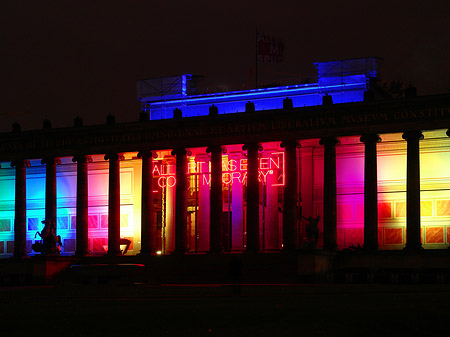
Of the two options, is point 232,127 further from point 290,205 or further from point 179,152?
point 290,205

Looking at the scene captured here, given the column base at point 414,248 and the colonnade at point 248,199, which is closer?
the column base at point 414,248

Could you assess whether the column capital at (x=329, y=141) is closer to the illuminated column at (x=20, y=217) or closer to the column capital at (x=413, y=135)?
the column capital at (x=413, y=135)

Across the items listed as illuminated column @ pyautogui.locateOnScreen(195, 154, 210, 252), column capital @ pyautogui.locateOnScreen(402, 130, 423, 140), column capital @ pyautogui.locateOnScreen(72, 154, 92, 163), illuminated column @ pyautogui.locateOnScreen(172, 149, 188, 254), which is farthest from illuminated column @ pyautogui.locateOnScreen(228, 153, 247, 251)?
column capital @ pyautogui.locateOnScreen(402, 130, 423, 140)

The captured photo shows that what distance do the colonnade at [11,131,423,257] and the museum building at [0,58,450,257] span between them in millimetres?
89

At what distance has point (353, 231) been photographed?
2837 inches

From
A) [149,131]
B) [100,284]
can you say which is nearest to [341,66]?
[149,131]

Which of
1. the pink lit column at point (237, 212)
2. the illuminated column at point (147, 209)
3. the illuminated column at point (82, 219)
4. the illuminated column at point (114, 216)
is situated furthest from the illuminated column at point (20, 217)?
the pink lit column at point (237, 212)

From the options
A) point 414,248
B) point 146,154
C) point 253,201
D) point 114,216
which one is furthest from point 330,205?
point 114,216

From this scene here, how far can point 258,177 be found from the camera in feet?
226

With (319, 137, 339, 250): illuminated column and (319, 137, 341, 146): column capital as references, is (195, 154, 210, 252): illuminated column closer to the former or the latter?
(319, 137, 341, 146): column capital

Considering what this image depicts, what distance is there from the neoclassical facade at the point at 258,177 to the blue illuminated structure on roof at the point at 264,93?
391 cm

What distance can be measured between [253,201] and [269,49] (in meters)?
14.8

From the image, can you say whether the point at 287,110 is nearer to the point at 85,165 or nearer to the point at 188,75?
the point at 188,75

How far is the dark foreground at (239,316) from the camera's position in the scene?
22.6 meters
